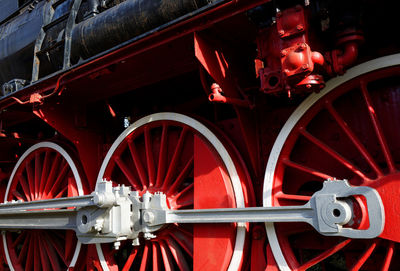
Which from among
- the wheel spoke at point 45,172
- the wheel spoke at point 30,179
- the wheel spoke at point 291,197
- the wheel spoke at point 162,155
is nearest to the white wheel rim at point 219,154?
the wheel spoke at point 162,155

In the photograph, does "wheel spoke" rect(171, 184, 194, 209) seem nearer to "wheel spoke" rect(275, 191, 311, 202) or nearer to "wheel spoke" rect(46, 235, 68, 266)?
"wheel spoke" rect(275, 191, 311, 202)

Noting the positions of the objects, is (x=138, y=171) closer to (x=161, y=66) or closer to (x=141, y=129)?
(x=141, y=129)

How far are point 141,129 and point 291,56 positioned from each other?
4.67 feet

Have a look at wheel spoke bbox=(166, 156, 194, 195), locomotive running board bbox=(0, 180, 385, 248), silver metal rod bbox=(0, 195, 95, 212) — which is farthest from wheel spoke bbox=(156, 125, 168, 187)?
silver metal rod bbox=(0, 195, 95, 212)

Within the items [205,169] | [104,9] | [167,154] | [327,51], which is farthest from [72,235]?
[327,51]

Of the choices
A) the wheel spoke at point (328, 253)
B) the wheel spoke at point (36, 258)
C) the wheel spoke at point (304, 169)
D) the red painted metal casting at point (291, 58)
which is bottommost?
the wheel spoke at point (36, 258)

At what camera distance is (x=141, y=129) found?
276cm

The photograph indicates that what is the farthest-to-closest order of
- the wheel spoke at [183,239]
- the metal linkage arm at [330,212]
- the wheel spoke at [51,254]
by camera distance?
the wheel spoke at [51,254]
the wheel spoke at [183,239]
the metal linkage arm at [330,212]

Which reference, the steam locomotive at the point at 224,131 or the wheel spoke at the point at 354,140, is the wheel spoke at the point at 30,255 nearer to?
the steam locomotive at the point at 224,131

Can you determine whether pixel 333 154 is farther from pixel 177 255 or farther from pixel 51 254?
pixel 51 254

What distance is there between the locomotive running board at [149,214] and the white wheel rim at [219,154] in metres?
0.12

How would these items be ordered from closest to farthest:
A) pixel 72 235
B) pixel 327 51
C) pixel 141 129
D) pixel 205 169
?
1. pixel 327 51
2. pixel 205 169
3. pixel 141 129
4. pixel 72 235

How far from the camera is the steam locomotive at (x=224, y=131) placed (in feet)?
5.81

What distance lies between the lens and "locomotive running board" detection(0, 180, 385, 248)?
1692 mm
